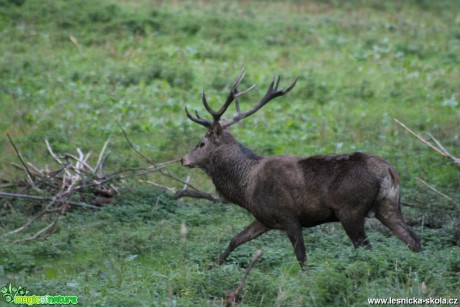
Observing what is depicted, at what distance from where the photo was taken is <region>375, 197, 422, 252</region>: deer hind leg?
920 cm

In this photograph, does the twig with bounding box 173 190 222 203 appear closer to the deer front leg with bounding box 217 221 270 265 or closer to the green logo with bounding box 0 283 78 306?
the deer front leg with bounding box 217 221 270 265

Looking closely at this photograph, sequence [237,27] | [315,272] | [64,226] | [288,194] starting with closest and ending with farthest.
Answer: [315,272]
[288,194]
[64,226]
[237,27]

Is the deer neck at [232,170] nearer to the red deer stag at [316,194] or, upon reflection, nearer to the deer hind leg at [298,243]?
the red deer stag at [316,194]

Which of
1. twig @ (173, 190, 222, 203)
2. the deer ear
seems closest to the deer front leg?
the deer ear

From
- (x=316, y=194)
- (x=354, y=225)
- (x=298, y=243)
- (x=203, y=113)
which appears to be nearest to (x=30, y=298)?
(x=298, y=243)

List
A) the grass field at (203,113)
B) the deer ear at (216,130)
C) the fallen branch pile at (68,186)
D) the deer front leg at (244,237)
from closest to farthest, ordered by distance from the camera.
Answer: the grass field at (203,113) → the deer front leg at (244,237) → the deer ear at (216,130) → the fallen branch pile at (68,186)

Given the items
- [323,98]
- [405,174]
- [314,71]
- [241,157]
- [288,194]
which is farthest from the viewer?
[314,71]

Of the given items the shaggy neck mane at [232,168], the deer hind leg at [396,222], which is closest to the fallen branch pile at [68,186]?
the shaggy neck mane at [232,168]

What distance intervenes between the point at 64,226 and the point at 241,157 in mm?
2476

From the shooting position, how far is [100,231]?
10781 mm

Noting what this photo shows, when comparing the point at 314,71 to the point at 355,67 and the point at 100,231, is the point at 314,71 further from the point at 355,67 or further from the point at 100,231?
the point at 100,231

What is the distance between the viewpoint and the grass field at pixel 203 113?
320 inches

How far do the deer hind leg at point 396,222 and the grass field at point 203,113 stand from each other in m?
0.26

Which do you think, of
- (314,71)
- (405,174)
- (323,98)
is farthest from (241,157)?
(314,71)
